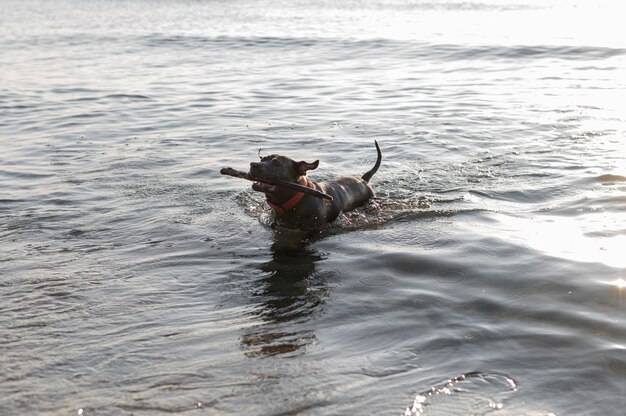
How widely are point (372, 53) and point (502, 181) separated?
14072mm

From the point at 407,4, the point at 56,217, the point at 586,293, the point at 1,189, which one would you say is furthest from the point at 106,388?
the point at 407,4

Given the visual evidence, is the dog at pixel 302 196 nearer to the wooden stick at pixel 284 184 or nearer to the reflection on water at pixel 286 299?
the wooden stick at pixel 284 184

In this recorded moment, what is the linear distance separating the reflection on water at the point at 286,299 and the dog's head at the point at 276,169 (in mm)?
670

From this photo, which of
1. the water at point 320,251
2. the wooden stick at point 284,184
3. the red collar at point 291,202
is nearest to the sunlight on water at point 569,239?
the water at point 320,251

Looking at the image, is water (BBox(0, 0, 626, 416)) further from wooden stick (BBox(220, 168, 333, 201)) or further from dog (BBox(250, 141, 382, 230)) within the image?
wooden stick (BBox(220, 168, 333, 201))

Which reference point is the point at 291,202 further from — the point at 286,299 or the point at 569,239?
the point at 569,239

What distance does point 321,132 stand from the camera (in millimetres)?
13141

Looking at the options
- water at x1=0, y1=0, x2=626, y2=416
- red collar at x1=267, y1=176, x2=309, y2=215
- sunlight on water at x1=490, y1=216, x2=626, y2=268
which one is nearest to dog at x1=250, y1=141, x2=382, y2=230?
red collar at x1=267, y1=176, x2=309, y2=215

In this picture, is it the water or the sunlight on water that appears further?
the sunlight on water

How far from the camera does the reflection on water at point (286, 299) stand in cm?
559

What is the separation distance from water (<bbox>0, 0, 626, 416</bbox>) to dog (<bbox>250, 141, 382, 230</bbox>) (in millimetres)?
219

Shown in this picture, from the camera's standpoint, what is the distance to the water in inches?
196

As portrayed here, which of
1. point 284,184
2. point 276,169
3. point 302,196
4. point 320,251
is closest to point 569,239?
point 320,251

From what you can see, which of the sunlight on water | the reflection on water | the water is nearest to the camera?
the water
